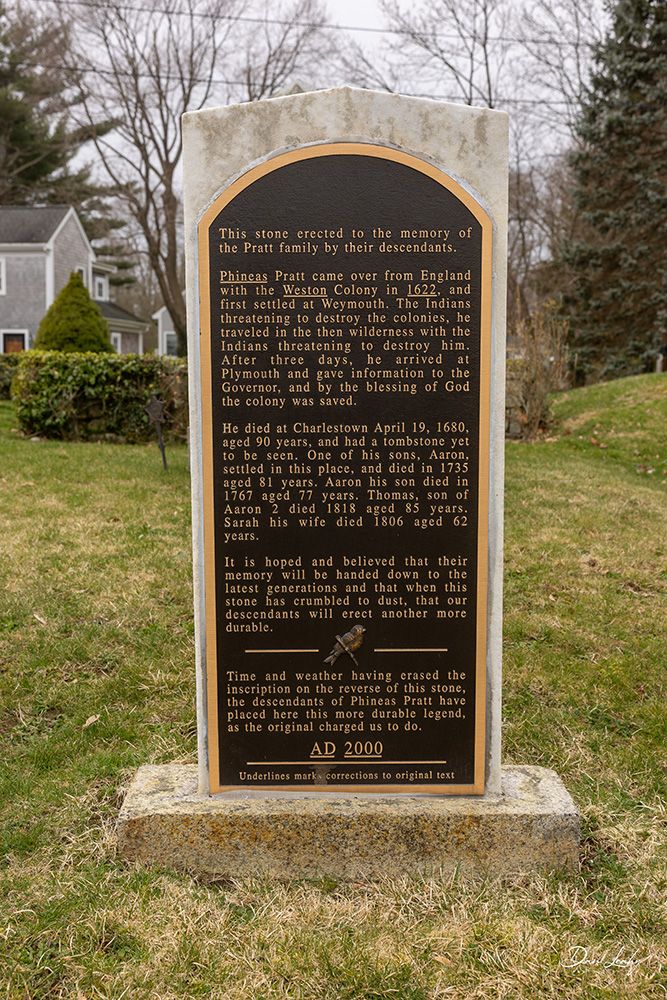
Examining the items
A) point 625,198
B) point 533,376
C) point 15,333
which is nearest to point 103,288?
point 15,333

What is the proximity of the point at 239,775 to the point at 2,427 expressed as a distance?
A: 11.4 m

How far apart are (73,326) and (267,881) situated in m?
15.2

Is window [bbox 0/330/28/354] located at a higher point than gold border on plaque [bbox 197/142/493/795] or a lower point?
higher

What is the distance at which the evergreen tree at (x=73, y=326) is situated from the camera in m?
16.5

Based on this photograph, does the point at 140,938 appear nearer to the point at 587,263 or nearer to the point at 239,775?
the point at 239,775

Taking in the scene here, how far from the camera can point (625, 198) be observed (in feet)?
78.4

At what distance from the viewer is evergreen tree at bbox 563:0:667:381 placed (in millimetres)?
23188

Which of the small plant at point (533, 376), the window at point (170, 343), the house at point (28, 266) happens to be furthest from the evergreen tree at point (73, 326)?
the window at point (170, 343)

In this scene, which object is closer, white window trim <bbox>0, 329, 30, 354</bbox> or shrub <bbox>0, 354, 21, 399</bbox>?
shrub <bbox>0, 354, 21, 399</bbox>

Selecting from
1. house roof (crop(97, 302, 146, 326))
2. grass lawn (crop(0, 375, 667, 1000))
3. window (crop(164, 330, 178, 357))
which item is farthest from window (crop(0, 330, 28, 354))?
grass lawn (crop(0, 375, 667, 1000))

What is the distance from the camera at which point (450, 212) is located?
2852mm

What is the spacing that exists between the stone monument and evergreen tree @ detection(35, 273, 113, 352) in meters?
14.2

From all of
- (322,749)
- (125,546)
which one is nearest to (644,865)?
(322,749)

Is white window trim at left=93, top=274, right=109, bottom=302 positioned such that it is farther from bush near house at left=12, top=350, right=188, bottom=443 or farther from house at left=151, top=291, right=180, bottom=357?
bush near house at left=12, top=350, right=188, bottom=443
